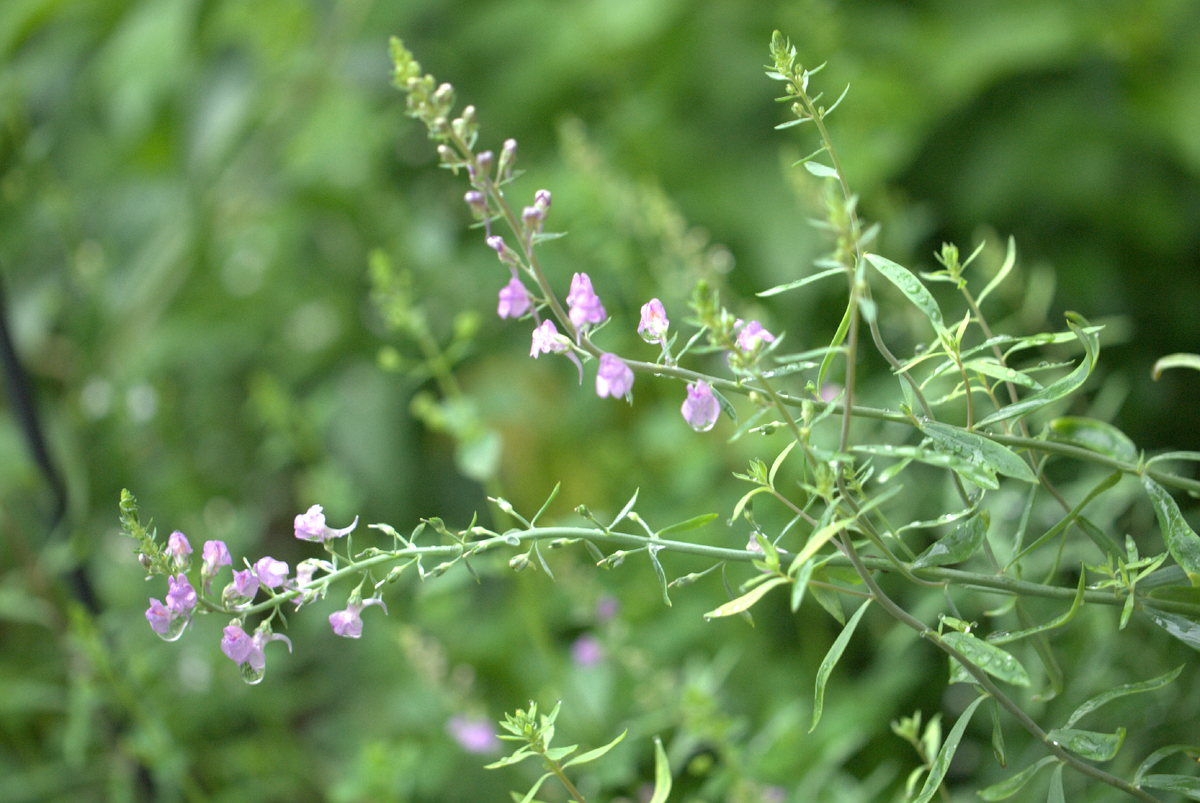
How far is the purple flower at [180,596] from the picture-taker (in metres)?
0.49

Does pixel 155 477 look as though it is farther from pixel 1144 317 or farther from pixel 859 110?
pixel 1144 317

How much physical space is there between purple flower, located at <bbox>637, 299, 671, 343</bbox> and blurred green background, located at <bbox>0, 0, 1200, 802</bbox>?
513 mm

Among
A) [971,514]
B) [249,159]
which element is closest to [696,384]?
[971,514]

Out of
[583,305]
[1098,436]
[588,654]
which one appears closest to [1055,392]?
[1098,436]

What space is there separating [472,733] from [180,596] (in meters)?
0.80

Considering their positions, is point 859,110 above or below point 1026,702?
above

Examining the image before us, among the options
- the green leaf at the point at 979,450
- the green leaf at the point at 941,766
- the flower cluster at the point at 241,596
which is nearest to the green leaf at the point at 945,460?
the green leaf at the point at 979,450

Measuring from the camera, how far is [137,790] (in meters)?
1.22

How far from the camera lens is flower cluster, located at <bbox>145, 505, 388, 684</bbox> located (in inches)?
19.3

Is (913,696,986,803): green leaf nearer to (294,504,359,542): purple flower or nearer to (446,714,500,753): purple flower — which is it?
(294,504,359,542): purple flower

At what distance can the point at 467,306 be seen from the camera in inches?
71.1

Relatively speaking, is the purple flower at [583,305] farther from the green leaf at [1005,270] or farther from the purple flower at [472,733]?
the purple flower at [472,733]

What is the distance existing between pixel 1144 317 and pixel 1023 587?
168 centimetres

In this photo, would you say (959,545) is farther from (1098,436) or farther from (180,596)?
(180,596)
